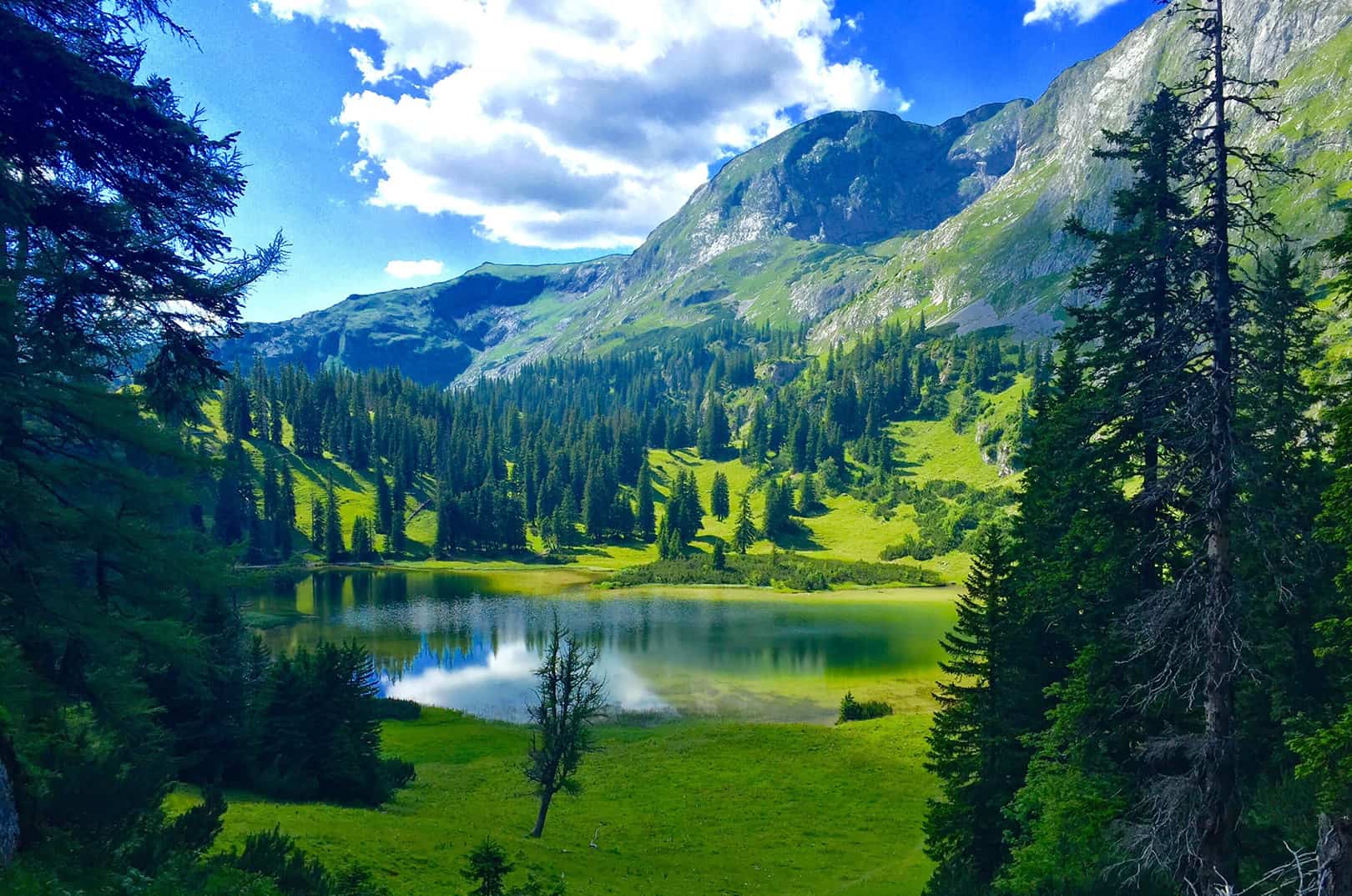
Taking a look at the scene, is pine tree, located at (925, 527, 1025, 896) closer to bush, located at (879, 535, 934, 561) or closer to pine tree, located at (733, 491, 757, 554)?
bush, located at (879, 535, 934, 561)

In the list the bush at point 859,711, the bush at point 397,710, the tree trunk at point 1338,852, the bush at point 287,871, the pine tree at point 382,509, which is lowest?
the bush at point 859,711

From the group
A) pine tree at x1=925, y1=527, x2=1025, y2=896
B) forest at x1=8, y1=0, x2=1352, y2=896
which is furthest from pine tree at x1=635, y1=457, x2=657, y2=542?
pine tree at x1=925, y1=527, x2=1025, y2=896

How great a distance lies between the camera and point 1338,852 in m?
9.81

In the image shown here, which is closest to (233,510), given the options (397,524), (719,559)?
(397,524)

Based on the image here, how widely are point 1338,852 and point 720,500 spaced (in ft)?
538

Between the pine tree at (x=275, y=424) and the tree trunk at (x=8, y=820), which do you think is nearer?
the tree trunk at (x=8, y=820)

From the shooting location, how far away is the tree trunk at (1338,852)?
9.61 metres

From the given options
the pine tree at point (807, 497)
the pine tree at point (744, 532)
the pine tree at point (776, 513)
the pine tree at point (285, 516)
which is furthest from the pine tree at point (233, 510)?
the pine tree at point (807, 497)

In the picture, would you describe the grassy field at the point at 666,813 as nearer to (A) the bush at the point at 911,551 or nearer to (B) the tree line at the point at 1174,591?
(B) the tree line at the point at 1174,591

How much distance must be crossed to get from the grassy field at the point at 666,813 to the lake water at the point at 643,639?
26.7 ft

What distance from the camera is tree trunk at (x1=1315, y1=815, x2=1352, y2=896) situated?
961 cm

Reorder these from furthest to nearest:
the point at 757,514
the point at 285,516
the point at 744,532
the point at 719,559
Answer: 1. the point at 757,514
2. the point at 744,532
3. the point at 285,516
4. the point at 719,559

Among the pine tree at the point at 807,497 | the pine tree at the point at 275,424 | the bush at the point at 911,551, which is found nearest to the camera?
the bush at the point at 911,551

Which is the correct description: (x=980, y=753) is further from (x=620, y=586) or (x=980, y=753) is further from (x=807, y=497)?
(x=807, y=497)
